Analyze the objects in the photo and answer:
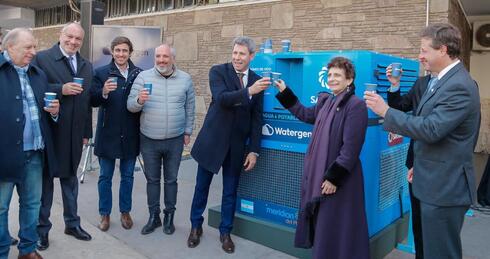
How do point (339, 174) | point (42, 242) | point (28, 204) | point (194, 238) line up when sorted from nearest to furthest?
point (339, 174) → point (28, 204) → point (42, 242) → point (194, 238)

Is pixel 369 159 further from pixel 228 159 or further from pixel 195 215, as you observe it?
pixel 195 215

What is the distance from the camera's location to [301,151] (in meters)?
3.59

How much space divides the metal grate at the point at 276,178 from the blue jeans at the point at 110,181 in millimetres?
1059

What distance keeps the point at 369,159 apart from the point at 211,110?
129cm

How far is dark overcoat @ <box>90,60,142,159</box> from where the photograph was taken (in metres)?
3.90

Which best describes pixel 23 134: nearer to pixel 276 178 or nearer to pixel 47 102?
pixel 47 102

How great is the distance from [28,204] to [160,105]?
1.29 metres

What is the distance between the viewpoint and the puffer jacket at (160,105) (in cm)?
384

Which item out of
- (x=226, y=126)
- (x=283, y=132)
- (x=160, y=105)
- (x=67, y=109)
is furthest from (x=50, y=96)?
(x=283, y=132)

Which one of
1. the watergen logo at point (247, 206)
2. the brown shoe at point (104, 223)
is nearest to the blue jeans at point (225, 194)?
the watergen logo at point (247, 206)

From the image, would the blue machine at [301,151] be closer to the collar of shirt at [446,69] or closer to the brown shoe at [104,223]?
the collar of shirt at [446,69]

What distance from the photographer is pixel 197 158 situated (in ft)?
11.9

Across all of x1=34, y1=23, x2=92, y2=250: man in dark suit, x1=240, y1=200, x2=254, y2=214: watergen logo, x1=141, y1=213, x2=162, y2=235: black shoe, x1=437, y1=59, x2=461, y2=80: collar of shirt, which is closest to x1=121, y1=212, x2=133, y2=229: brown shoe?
x1=141, y1=213, x2=162, y2=235: black shoe

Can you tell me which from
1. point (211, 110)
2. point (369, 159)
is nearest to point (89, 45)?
point (211, 110)
